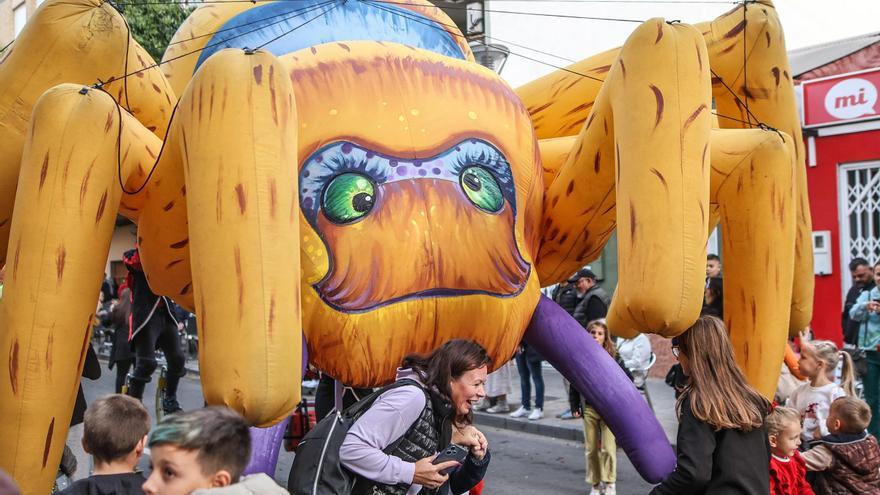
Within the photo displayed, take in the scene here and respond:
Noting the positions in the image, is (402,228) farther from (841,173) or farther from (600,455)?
(841,173)

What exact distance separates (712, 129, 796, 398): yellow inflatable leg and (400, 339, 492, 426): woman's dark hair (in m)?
1.51

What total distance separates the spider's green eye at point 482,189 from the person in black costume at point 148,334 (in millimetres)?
3402

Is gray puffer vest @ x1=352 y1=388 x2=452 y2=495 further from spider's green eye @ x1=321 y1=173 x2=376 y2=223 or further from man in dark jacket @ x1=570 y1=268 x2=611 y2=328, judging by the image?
man in dark jacket @ x1=570 y1=268 x2=611 y2=328

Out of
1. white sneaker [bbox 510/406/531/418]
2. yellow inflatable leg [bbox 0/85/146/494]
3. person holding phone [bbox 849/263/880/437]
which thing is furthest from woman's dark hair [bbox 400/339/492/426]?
white sneaker [bbox 510/406/531/418]

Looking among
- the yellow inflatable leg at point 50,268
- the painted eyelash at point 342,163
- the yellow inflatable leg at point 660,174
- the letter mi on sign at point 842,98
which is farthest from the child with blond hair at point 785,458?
the letter mi on sign at point 842,98

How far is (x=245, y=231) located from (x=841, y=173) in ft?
31.4

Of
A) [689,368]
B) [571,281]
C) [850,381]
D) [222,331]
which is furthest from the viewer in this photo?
[571,281]

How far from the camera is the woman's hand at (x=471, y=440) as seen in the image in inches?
136

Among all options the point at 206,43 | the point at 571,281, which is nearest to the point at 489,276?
the point at 206,43

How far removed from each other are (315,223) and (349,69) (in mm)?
728

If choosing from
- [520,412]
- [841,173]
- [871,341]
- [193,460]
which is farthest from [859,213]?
[193,460]

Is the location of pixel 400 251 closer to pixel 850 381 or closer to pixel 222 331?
pixel 222 331

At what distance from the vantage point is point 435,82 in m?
A: 4.25

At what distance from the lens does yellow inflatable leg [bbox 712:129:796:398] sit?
4.21 m
